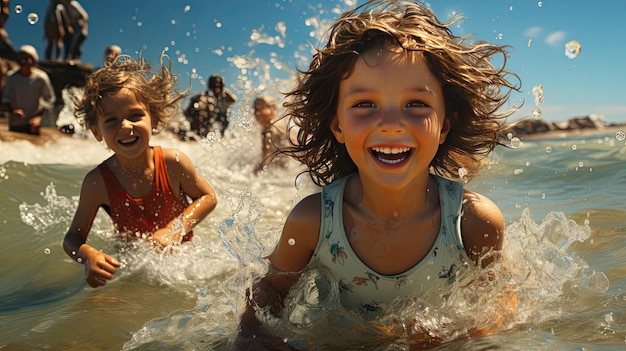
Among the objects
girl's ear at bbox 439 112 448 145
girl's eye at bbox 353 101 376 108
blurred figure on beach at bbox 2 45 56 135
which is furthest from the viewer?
blurred figure on beach at bbox 2 45 56 135

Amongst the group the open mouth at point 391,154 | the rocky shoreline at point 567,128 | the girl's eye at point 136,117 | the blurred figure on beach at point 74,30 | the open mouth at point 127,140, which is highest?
the blurred figure on beach at point 74,30

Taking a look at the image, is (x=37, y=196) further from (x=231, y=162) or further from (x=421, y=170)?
(x=421, y=170)

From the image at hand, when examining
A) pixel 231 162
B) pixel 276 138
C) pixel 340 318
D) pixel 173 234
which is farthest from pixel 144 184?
pixel 231 162

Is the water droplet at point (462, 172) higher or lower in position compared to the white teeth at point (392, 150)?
lower

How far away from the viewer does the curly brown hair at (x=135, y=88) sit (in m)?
4.21

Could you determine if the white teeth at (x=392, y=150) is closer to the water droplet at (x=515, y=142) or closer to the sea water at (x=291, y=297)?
the sea water at (x=291, y=297)

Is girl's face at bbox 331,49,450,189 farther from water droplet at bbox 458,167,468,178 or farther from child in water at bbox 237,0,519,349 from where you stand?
water droplet at bbox 458,167,468,178

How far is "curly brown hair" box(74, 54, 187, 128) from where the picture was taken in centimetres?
421

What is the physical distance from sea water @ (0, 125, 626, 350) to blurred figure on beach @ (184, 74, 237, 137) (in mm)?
6344

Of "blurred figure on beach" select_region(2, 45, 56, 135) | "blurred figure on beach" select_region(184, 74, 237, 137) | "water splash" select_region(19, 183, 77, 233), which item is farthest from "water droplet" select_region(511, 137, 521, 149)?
"blurred figure on beach" select_region(2, 45, 56, 135)

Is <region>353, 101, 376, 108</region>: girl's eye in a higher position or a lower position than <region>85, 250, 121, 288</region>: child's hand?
higher

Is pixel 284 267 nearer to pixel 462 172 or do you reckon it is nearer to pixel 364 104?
pixel 364 104

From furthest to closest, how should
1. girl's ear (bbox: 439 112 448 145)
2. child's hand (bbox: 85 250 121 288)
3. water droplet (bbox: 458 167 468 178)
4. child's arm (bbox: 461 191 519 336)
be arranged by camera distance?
child's hand (bbox: 85 250 121 288) → water droplet (bbox: 458 167 468 178) → girl's ear (bbox: 439 112 448 145) → child's arm (bbox: 461 191 519 336)

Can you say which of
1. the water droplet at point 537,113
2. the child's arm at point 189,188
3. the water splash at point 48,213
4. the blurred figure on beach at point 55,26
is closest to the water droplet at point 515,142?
the water droplet at point 537,113
